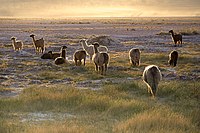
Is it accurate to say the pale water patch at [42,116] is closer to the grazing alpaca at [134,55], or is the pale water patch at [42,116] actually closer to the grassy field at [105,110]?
the grassy field at [105,110]

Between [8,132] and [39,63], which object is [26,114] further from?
[39,63]

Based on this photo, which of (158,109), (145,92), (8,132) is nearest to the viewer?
(8,132)

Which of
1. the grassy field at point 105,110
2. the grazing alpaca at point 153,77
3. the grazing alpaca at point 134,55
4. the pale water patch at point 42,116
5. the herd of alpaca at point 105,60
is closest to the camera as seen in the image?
the grassy field at point 105,110

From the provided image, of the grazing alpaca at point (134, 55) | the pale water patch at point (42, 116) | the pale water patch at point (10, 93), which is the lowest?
the pale water patch at point (10, 93)

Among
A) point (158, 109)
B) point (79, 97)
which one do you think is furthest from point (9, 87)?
point (158, 109)

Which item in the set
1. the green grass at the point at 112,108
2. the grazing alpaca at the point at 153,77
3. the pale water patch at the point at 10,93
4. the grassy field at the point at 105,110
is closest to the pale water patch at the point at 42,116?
the grassy field at the point at 105,110

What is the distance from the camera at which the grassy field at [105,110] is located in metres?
8.59

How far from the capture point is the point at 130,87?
13.9 meters

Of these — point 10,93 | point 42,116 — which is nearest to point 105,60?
point 10,93

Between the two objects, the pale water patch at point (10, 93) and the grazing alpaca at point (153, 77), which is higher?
the grazing alpaca at point (153, 77)

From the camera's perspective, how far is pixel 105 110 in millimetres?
10547

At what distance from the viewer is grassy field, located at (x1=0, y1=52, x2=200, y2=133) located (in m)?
8.59

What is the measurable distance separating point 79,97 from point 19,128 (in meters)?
3.35

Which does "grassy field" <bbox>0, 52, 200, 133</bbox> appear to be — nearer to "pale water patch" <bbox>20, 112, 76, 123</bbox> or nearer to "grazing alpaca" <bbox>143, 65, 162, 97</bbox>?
"pale water patch" <bbox>20, 112, 76, 123</bbox>
